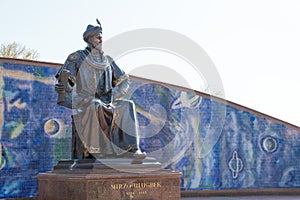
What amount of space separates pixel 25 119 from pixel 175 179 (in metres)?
7.30

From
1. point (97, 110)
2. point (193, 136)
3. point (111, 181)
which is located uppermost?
point (97, 110)

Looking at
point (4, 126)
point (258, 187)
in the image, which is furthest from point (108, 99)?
point (258, 187)

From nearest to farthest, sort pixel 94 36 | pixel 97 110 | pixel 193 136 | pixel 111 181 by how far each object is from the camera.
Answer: pixel 111 181, pixel 97 110, pixel 94 36, pixel 193 136

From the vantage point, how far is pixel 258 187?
51.2 ft

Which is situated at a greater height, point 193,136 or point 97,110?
point 97,110

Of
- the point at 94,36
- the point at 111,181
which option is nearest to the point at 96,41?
the point at 94,36

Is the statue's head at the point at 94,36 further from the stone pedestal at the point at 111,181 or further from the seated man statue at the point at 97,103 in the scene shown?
the stone pedestal at the point at 111,181

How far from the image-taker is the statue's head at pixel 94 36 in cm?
817

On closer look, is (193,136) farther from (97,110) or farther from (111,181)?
(111,181)

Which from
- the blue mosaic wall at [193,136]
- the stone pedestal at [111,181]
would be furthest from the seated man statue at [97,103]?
the blue mosaic wall at [193,136]

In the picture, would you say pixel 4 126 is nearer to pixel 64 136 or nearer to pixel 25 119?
pixel 25 119

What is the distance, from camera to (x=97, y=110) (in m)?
7.53

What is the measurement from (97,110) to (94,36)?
1.29 m

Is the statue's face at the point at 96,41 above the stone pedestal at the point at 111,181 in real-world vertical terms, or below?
above
